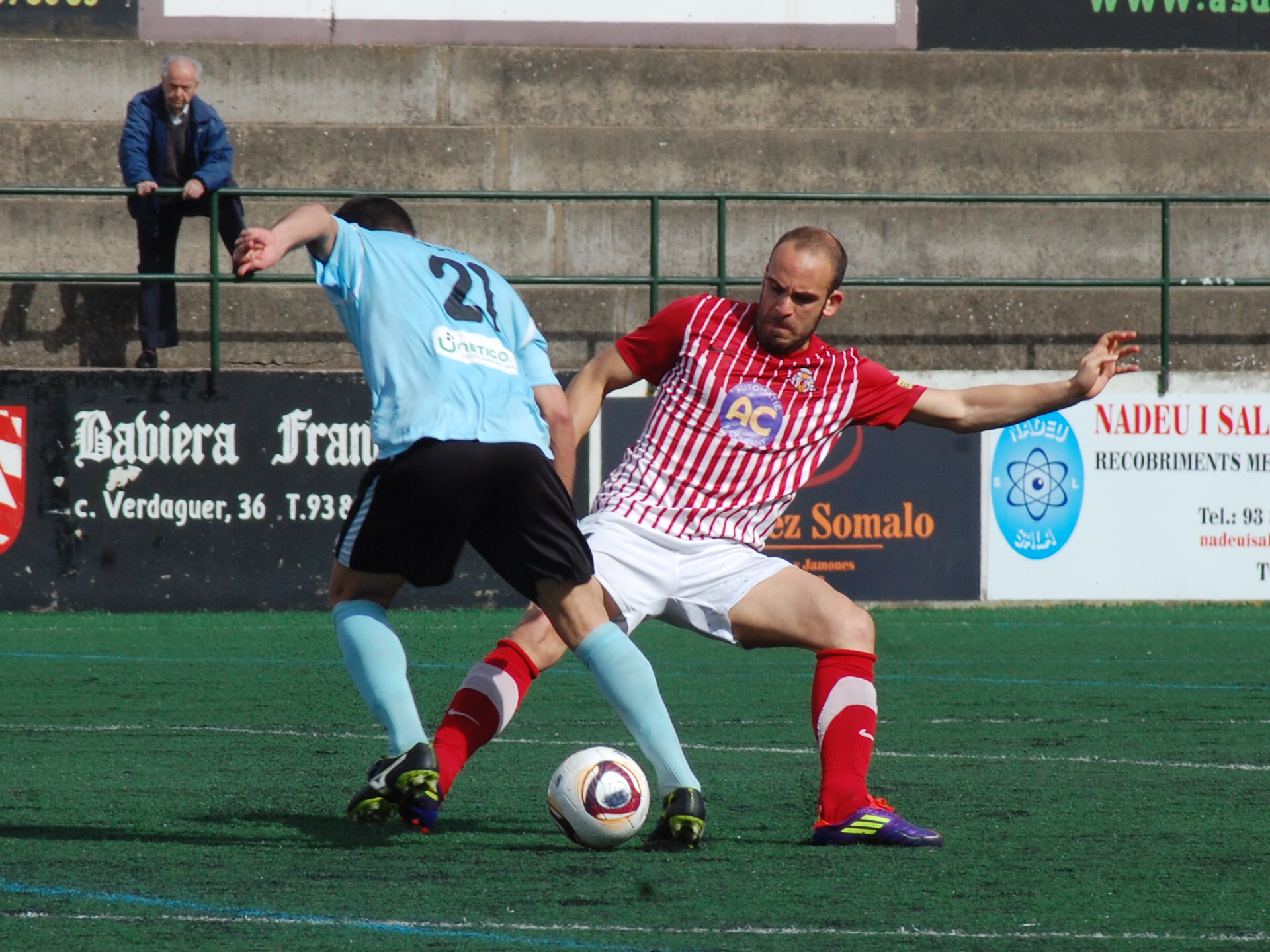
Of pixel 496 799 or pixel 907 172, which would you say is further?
pixel 907 172

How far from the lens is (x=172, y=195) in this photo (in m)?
11.2

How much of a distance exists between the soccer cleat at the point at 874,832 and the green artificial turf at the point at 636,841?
65 millimetres

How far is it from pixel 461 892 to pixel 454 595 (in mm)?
7293

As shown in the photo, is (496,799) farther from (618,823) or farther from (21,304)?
(21,304)

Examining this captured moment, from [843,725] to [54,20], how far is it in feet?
36.8

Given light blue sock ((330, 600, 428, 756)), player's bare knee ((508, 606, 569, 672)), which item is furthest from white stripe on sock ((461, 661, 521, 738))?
light blue sock ((330, 600, 428, 756))

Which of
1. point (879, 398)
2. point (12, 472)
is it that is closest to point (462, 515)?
point (879, 398)

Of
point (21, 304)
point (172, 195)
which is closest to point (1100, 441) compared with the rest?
point (172, 195)

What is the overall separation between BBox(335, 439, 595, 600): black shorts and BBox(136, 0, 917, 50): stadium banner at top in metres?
10.4

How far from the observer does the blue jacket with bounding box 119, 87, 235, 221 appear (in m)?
11.0

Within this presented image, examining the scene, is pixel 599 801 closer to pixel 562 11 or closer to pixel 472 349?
pixel 472 349

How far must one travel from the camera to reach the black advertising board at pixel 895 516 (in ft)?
36.7

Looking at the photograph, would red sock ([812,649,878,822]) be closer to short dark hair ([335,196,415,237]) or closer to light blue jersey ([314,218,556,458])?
light blue jersey ([314,218,556,458])

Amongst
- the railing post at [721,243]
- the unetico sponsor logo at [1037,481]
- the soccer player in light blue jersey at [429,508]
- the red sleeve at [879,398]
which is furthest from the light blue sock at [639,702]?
the unetico sponsor logo at [1037,481]
